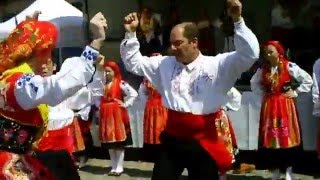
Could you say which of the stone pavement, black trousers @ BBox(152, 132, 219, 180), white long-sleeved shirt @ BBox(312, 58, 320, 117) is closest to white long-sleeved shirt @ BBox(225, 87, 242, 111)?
white long-sleeved shirt @ BBox(312, 58, 320, 117)

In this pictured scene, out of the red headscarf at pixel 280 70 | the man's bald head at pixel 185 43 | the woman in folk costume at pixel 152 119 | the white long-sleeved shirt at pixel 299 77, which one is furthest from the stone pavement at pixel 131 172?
the man's bald head at pixel 185 43

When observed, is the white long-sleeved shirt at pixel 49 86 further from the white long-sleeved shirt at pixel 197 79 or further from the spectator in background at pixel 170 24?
the spectator in background at pixel 170 24

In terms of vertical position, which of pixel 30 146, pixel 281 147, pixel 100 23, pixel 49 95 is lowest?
pixel 281 147

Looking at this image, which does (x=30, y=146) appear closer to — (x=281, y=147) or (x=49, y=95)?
(x=49, y=95)

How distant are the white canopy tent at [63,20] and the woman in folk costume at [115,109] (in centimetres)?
82

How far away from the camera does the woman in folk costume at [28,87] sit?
3.43 meters

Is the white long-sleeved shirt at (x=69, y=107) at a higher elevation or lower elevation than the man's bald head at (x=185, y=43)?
lower

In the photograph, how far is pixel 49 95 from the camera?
3.41m

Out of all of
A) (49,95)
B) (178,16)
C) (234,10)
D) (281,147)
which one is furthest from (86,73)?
(178,16)

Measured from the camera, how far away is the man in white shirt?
4.71 meters

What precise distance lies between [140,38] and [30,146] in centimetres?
556

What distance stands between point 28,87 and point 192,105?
5.18 feet

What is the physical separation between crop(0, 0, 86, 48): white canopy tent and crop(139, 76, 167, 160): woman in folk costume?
1.40 meters

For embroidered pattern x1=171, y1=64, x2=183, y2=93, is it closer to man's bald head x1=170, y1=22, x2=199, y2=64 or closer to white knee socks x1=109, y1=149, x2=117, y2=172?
man's bald head x1=170, y1=22, x2=199, y2=64
